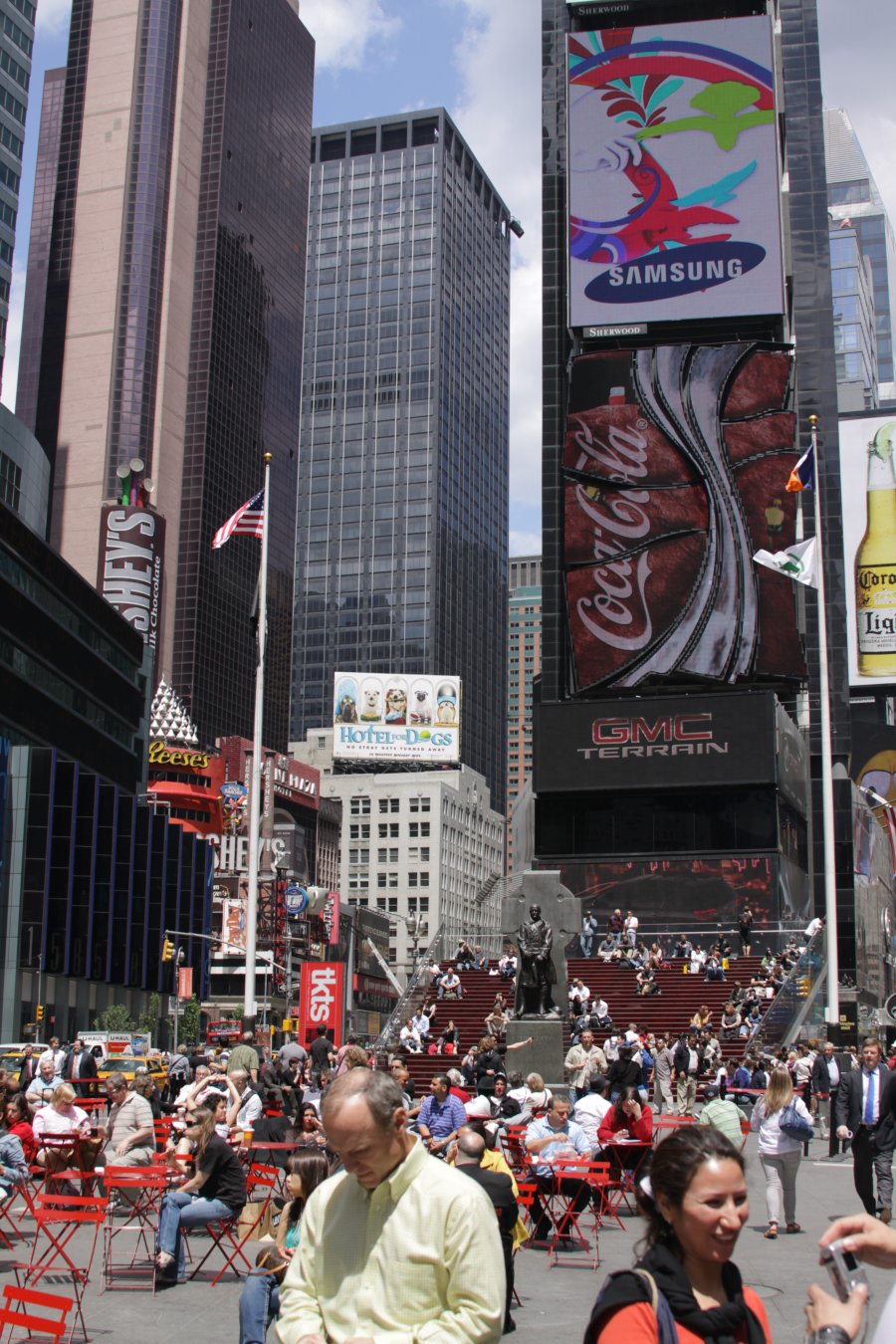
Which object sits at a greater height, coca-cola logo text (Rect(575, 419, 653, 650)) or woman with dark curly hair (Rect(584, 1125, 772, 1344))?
coca-cola logo text (Rect(575, 419, 653, 650))

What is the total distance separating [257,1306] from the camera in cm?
977

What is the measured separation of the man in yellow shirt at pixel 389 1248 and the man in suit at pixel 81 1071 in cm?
2492

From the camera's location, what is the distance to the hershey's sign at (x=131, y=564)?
129 m

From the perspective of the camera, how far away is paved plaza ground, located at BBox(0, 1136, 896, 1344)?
11.4 metres

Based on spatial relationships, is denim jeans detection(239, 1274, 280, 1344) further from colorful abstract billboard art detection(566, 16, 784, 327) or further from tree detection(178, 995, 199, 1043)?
tree detection(178, 995, 199, 1043)

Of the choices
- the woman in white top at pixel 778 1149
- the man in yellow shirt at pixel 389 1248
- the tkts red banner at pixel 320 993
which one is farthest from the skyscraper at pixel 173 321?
the man in yellow shirt at pixel 389 1248

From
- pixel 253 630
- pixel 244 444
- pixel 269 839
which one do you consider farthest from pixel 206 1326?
pixel 244 444

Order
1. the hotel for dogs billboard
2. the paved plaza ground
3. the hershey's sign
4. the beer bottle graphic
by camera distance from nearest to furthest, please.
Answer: the paved plaza ground
the beer bottle graphic
the hershey's sign
the hotel for dogs billboard

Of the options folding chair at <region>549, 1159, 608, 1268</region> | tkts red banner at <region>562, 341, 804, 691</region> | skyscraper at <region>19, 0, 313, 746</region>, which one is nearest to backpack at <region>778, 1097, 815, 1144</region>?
folding chair at <region>549, 1159, 608, 1268</region>

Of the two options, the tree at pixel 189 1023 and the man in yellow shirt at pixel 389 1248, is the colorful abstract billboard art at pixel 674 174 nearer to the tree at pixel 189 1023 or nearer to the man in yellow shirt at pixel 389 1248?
the tree at pixel 189 1023

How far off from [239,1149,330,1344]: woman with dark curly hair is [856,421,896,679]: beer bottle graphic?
9239 centimetres

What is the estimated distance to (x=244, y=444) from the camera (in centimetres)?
17838

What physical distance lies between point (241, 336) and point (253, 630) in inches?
5866

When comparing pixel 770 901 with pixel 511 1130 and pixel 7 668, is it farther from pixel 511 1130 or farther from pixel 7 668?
pixel 511 1130
